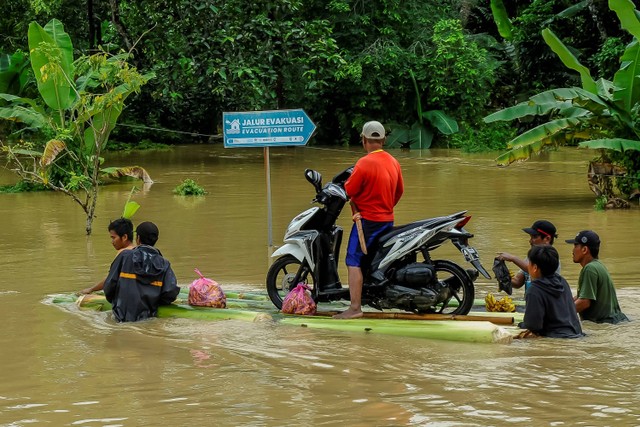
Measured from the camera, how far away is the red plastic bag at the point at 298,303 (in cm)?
886

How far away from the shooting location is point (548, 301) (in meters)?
7.78

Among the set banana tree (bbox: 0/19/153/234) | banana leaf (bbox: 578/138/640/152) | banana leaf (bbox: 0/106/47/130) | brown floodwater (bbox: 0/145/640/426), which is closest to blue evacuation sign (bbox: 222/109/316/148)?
brown floodwater (bbox: 0/145/640/426)

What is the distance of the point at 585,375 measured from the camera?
274 inches

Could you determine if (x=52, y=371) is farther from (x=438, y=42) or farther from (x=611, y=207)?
(x=438, y=42)

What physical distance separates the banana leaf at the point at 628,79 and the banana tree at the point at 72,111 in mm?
7130

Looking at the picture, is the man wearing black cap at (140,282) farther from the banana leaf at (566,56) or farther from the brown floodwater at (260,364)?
the banana leaf at (566,56)

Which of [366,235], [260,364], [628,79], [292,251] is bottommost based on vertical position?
[260,364]

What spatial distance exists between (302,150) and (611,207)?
1495 cm

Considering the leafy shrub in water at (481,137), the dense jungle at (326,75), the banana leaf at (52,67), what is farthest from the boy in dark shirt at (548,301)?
the leafy shrub in water at (481,137)

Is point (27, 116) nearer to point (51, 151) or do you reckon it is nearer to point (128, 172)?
point (128, 172)

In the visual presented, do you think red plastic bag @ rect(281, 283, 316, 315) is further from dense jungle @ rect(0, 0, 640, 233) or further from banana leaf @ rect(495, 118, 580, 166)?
banana leaf @ rect(495, 118, 580, 166)

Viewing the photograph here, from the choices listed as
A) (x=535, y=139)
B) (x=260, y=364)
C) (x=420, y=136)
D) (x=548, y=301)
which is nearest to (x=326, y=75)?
(x=420, y=136)

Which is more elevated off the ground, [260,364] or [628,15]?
[628,15]

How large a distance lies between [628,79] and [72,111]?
877 cm
